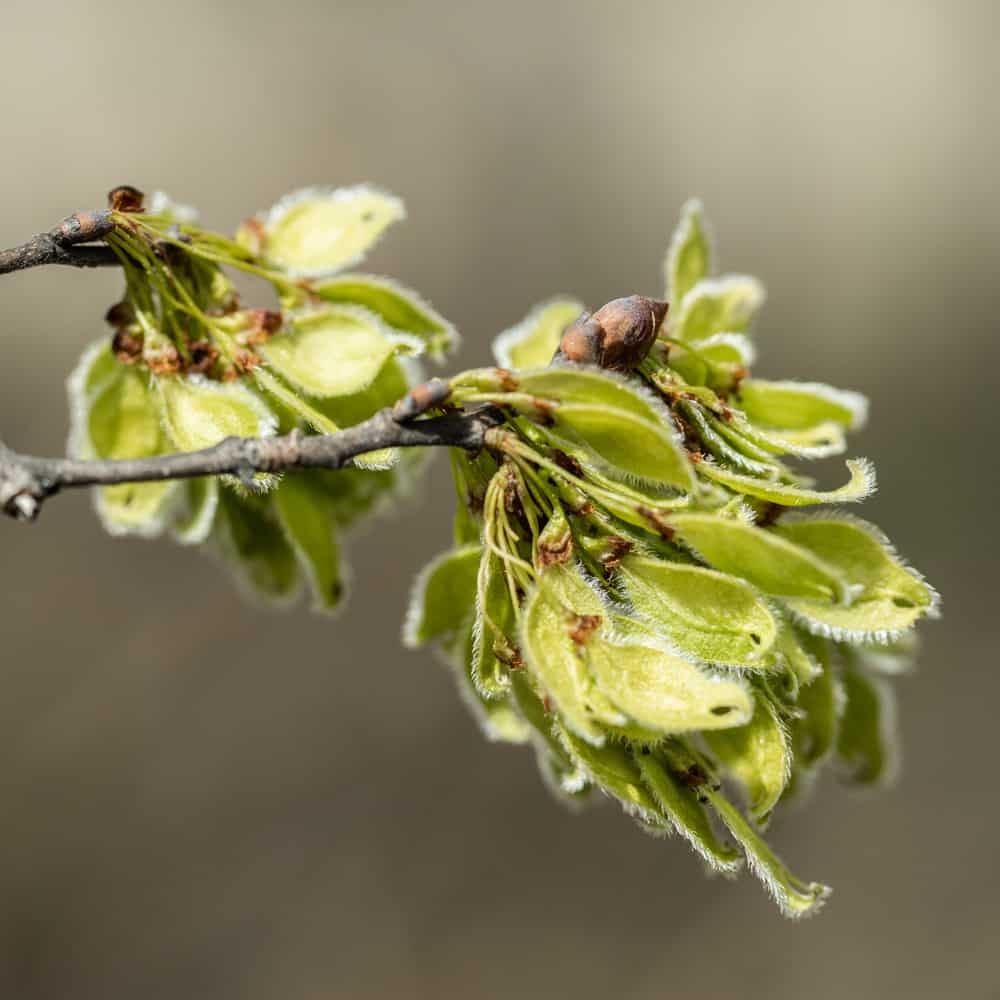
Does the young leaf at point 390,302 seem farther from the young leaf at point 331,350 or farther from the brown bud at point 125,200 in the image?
the brown bud at point 125,200

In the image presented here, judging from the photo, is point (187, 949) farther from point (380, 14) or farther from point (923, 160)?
point (923, 160)

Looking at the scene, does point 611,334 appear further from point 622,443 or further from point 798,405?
point 798,405

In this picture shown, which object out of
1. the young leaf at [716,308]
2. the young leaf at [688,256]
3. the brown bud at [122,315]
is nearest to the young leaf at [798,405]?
the young leaf at [716,308]

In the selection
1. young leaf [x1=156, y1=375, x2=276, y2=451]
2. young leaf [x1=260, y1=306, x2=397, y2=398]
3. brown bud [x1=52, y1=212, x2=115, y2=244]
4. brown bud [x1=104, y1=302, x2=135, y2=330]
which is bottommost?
young leaf [x1=156, y1=375, x2=276, y2=451]

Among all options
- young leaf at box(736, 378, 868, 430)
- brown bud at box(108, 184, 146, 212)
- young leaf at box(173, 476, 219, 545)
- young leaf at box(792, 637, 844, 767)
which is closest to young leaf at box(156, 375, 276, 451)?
young leaf at box(173, 476, 219, 545)

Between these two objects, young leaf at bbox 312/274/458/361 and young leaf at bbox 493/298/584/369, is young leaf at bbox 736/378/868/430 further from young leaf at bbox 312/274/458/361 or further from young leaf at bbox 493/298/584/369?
young leaf at bbox 312/274/458/361

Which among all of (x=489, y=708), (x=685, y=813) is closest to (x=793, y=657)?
(x=685, y=813)
